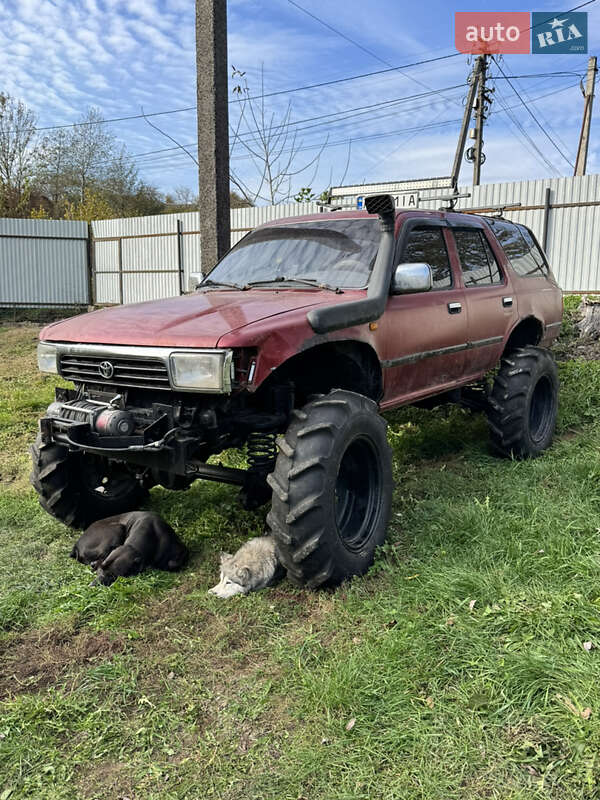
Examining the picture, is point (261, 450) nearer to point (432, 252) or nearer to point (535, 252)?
point (432, 252)

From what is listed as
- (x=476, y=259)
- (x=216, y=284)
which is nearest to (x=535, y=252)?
(x=476, y=259)

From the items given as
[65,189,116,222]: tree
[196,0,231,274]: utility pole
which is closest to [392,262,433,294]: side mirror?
[196,0,231,274]: utility pole

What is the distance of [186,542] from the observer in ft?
14.5

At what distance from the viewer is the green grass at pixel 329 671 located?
234cm

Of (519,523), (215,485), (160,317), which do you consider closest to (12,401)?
(215,485)

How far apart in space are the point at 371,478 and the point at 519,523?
925 millimetres

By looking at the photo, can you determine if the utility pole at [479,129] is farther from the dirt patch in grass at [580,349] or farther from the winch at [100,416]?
the winch at [100,416]

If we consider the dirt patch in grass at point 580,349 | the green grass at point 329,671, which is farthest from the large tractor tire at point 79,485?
the dirt patch in grass at point 580,349

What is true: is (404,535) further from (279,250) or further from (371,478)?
(279,250)

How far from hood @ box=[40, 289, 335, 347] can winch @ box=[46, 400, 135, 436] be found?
347mm

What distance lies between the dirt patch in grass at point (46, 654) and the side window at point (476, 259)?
3699 mm

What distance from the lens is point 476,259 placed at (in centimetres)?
558

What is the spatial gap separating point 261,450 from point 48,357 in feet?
4.48

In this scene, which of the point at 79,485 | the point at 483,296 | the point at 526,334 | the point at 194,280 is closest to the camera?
the point at 79,485
